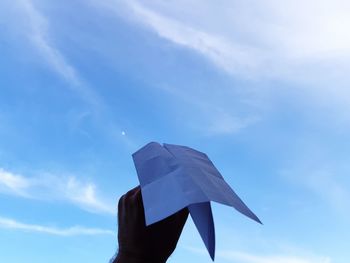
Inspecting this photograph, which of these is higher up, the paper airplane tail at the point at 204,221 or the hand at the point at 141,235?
the paper airplane tail at the point at 204,221

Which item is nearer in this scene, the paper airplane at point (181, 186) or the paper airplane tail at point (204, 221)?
the paper airplane at point (181, 186)

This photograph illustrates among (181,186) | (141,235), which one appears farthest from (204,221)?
(141,235)

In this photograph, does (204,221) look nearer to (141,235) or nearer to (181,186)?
(181,186)

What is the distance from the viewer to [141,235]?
1989 mm

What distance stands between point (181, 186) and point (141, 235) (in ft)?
0.91

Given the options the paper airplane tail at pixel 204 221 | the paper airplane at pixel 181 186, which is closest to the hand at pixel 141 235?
the paper airplane at pixel 181 186

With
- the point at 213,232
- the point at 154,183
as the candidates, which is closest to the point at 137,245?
the point at 154,183

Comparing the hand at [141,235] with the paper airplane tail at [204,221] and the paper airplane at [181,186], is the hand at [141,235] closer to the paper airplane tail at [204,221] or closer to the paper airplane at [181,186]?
the paper airplane at [181,186]

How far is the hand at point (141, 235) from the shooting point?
1.99 m

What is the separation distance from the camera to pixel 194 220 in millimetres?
2285

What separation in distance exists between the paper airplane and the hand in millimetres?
61

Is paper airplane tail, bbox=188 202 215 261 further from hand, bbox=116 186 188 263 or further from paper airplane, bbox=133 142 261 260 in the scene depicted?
hand, bbox=116 186 188 263

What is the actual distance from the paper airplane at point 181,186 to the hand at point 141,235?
0.06m

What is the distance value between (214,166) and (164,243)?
27.4 inches
